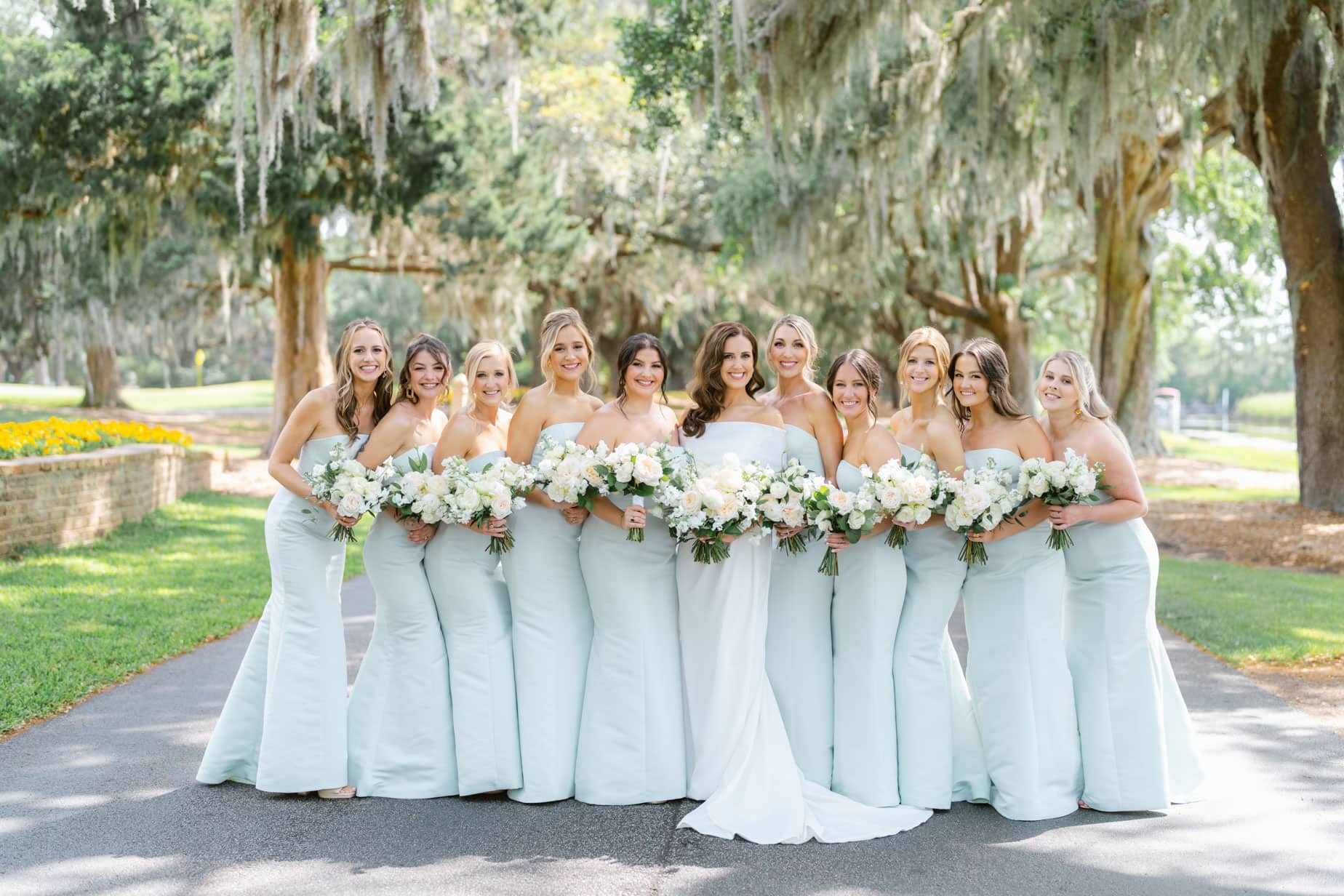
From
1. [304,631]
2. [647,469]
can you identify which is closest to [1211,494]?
[647,469]

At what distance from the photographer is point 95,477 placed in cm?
1168

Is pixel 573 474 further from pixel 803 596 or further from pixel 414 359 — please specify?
pixel 803 596

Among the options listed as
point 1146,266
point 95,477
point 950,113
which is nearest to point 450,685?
point 95,477

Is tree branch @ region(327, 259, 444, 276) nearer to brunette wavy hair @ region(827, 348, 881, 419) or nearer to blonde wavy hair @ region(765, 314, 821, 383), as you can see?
blonde wavy hair @ region(765, 314, 821, 383)

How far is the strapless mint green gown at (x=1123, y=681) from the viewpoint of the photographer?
470 cm

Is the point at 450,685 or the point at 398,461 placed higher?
the point at 398,461

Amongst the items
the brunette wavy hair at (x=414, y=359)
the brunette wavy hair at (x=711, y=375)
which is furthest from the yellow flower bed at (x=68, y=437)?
the brunette wavy hair at (x=711, y=375)

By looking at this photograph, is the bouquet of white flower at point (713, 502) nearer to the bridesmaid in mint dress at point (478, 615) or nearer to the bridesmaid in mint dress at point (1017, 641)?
the bridesmaid in mint dress at point (478, 615)

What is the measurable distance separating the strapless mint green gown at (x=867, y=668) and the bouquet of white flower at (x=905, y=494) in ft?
0.66

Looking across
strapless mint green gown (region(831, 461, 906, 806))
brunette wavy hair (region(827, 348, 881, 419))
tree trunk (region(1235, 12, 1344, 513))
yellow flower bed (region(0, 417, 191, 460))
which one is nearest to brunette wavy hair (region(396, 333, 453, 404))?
brunette wavy hair (region(827, 348, 881, 419))

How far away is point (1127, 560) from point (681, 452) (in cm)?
198

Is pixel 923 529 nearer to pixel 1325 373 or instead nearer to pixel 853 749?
pixel 853 749

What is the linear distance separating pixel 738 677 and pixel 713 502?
2.58 feet

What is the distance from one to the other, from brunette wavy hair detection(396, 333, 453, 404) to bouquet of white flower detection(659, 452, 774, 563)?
48.6 inches
